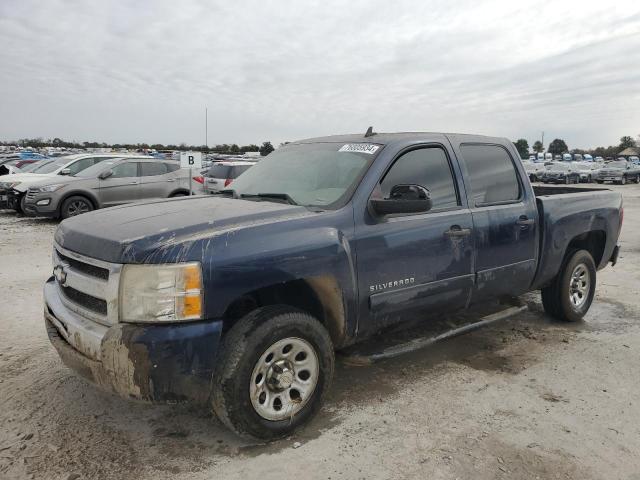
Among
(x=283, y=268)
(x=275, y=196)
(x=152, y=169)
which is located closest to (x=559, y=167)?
(x=152, y=169)

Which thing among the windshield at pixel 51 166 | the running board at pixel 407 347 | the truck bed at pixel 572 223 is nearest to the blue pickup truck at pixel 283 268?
the running board at pixel 407 347

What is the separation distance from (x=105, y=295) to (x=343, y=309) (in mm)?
1401

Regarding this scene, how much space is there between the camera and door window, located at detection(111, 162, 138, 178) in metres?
13.3

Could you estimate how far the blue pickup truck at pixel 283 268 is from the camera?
8.83 feet

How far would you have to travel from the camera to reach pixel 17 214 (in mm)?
15234

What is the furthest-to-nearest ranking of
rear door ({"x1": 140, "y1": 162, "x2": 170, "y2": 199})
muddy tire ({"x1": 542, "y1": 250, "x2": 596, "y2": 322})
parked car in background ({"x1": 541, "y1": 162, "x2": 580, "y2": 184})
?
parked car in background ({"x1": 541, "y1": 162, "x2": 580, "y2": 184}) < rear door ({"x1": 140, "y1": 162, "x2": 170, "y2": 199}) < muddy tire ({"x1": 542, "y1": 250, "x2": 596, "y2": 322})

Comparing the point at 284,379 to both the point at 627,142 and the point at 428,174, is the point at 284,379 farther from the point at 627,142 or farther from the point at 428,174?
the point at 627,142

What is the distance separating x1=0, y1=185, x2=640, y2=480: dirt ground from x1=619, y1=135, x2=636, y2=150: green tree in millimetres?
105581

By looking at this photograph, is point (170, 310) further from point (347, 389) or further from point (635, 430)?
point (635, 430)

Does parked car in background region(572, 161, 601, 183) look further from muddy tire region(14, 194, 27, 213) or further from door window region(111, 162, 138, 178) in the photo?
muddy tire region(14, 194, 27, 213)

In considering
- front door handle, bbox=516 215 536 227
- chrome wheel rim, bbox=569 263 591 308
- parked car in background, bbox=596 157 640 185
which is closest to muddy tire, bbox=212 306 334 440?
front door handle, bbox=516 215 536 227

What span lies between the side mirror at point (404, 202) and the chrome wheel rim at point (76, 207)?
11.3 metres

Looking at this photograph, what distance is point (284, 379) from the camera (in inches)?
120

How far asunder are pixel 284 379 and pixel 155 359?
2.58ft
